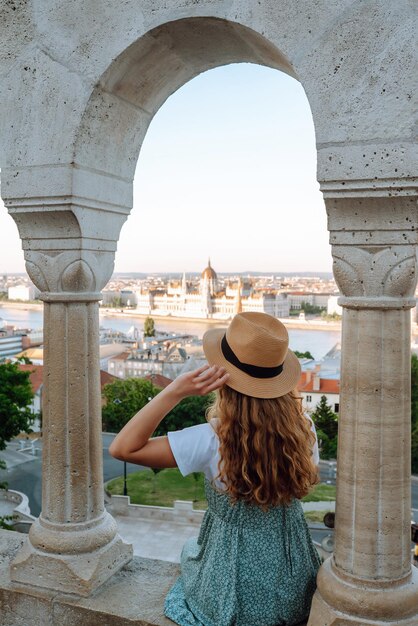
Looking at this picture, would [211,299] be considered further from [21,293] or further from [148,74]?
[148,74]

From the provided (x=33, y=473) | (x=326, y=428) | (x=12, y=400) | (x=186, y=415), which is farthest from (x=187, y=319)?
(x=12, y=400)

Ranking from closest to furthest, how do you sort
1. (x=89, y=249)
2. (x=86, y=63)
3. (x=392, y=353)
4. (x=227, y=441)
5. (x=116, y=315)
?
(x=227, y=441), (x=392, y=353), (x=86, y=63), (x=89, y=249), (x=116, y=315)

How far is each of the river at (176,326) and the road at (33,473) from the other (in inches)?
1694

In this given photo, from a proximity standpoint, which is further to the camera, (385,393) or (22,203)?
(22,203)

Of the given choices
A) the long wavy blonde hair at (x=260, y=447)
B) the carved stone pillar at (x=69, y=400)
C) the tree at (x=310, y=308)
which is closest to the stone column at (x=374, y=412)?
the long wavy blonde hair at (x=260, y=447)

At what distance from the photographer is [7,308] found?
129 meters

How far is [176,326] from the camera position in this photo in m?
106

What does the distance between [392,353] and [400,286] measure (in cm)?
25

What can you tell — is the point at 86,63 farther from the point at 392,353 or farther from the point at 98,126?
the point at 392,353

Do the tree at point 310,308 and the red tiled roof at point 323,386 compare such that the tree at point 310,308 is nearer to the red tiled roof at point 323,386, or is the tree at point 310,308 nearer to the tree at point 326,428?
the red tiled roof at point 323,386

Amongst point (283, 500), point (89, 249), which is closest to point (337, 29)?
point (89, 249)

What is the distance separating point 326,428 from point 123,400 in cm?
860

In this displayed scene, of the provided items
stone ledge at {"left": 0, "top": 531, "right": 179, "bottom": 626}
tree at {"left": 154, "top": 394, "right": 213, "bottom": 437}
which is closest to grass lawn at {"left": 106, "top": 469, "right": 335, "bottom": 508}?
tree at {"left": 154, "top": 394, "right": 213, "bottom": 437}

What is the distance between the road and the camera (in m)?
23.2
